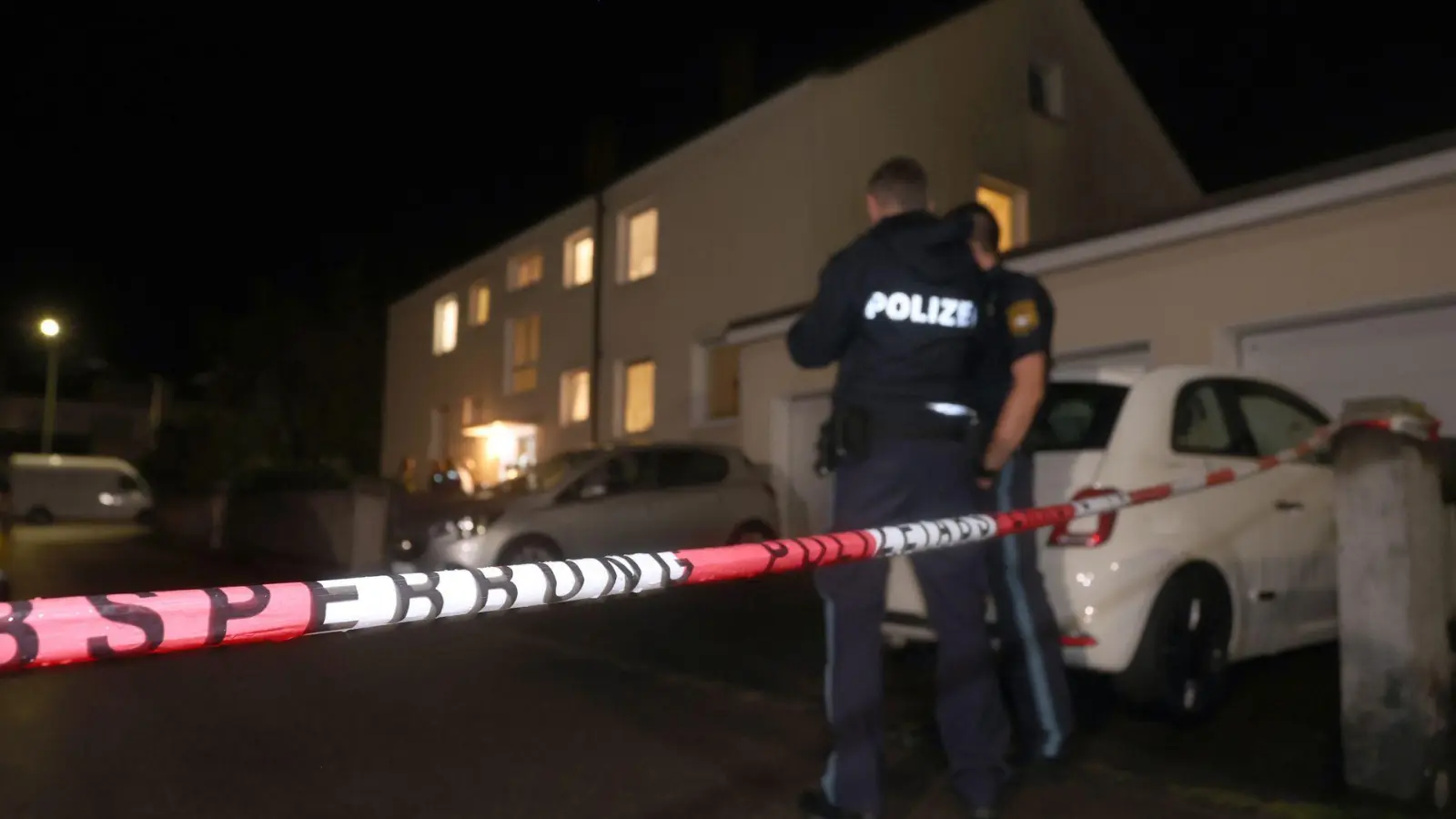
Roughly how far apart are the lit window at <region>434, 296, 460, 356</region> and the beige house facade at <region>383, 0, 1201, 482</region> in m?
4.72

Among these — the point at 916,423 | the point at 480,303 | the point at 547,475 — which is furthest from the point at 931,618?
the point at 480,303

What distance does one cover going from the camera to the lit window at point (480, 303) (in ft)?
78.2

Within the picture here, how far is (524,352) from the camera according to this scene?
22281mm

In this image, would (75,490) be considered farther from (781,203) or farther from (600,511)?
(600,511)

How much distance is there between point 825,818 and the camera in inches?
126

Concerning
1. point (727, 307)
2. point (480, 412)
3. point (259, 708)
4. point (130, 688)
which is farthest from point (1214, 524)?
point (480, 412)

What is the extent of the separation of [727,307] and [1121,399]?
37.9ft

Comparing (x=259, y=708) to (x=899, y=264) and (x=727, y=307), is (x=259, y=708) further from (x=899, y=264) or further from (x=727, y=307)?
(x=727, y=307)

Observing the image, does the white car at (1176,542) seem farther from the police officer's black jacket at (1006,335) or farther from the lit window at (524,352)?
the lit window at (524,352)

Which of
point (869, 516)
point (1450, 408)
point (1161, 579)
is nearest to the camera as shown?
point (869, 516)

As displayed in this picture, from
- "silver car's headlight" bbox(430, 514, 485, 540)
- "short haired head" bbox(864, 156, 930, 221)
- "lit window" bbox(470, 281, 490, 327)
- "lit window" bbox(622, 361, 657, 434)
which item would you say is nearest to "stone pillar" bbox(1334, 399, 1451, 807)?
"short haired head" bbox(864, 156, 930, 221)

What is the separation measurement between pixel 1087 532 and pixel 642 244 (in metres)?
15.2

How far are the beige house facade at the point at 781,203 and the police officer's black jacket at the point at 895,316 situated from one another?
28.7 ft

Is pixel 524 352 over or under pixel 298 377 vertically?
under
